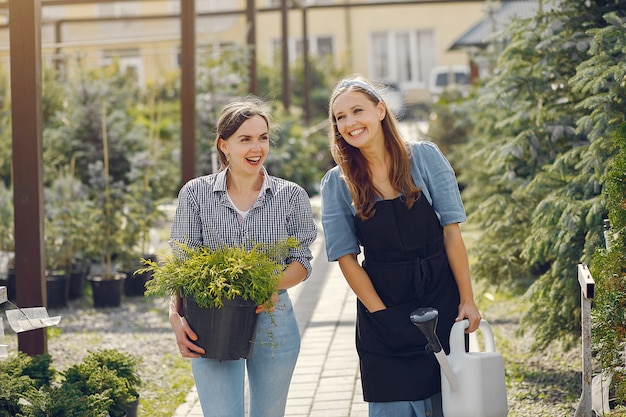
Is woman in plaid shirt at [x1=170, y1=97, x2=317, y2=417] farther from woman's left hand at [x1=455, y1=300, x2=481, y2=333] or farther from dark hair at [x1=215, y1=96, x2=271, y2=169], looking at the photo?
woman's left hand at [x1=455, y1=300, x2=481, y2=333]

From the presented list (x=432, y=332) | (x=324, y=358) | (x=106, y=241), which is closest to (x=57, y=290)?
(x=106, y=241)

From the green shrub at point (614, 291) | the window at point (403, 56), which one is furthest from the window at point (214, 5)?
the green shrub at point (614, 291)

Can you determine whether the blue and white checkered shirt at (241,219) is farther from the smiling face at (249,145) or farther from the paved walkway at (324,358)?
the paved walkway at (324,358)

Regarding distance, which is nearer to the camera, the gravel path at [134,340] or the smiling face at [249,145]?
the smiling face at [249,145]

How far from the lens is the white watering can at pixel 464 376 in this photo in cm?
344

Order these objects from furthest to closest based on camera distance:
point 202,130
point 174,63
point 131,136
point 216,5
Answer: point 216,5 → point 174,63 → point 202,130 → point 131,136

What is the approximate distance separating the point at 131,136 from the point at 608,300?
8030 mm

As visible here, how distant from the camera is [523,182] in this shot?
6520 mm

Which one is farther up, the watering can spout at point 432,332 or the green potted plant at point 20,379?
the watering can spout at point 432,332

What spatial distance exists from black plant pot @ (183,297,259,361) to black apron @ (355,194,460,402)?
0.50m

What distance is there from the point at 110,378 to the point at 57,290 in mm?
4011

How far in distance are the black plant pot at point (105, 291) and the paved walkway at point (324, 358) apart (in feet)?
5.06

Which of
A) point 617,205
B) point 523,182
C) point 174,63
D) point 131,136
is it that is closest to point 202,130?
point 131,136

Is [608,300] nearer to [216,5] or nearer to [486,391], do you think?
[486,391]
